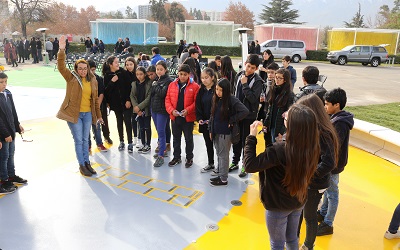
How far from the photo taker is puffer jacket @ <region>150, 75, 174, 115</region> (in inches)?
204

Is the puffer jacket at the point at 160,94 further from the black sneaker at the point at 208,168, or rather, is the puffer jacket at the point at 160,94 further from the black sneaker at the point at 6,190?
the black sneaker at the point at 6,190

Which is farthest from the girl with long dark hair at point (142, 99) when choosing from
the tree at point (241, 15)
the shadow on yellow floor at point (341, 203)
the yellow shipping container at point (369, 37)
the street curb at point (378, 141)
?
the tree at point (241, 15)

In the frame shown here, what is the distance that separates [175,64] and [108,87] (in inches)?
357

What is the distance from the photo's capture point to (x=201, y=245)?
3312mm

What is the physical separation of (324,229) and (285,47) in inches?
956

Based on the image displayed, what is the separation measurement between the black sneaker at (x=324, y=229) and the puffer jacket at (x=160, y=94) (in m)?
2.86

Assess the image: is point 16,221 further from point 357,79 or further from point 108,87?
point 357,79

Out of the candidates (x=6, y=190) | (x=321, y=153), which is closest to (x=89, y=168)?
(x=6, y=190)

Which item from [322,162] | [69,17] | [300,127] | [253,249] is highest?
[69,17]

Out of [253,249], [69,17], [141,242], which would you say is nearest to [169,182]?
[141,242]

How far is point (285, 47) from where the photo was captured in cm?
2606

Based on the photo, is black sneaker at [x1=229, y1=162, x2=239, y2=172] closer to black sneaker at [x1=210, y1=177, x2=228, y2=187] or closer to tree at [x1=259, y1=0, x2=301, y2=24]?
black sneaker at [x1=210, y1=177, x2=228, y2=187]

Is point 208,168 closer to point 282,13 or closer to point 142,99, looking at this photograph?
point 142,99

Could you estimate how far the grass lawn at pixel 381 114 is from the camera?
7.57 m
